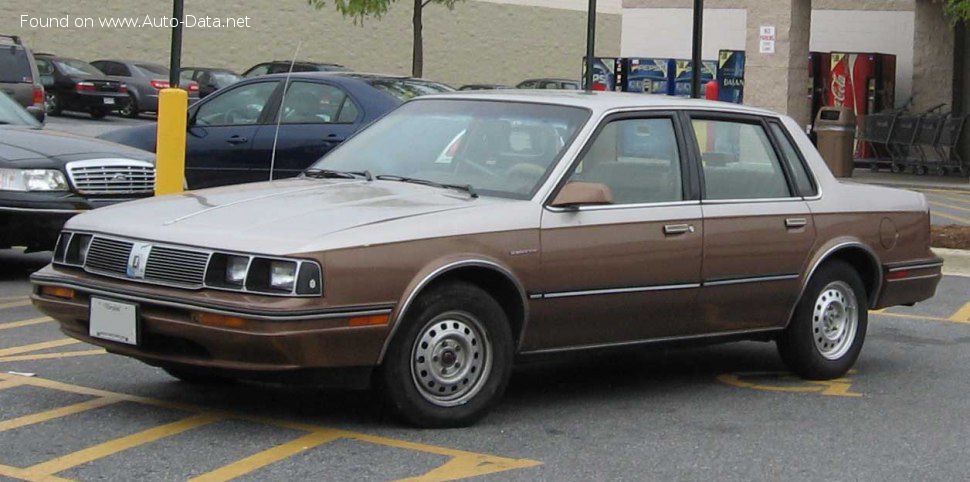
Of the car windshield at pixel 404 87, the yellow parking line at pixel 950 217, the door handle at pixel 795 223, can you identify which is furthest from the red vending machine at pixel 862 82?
the door handle at pixel 795 223

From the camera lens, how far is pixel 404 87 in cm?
1292

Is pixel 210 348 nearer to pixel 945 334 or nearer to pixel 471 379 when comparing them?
pixel 471 379

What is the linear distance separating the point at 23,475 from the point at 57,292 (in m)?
1.19

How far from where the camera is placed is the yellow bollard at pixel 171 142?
1038 centimetres

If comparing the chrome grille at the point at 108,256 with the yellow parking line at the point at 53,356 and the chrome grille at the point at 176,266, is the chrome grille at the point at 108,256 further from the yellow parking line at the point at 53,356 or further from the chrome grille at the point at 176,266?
the yellow parking line at the point at 53,356

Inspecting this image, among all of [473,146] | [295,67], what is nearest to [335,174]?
[473,146]

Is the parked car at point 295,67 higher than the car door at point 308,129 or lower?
higher

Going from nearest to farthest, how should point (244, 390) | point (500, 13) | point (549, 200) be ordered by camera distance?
point (549, 200) → point (244, 390) → point (500, 13)

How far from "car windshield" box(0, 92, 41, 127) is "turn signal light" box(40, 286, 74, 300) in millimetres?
5323

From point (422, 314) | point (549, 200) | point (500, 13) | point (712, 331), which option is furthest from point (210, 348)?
point (500, 13)

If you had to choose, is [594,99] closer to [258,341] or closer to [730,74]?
[258,341]

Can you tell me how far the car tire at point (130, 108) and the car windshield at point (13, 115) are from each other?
26.5 metres

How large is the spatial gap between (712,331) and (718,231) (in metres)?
0.50

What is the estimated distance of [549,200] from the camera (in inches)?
271
